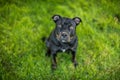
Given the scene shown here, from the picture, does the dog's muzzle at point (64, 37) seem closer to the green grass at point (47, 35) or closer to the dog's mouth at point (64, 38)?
the dog's mouth at point (64, 38)

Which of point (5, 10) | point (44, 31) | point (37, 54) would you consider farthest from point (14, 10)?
point (37, 54)

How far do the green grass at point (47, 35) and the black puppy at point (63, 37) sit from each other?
333 millimetres

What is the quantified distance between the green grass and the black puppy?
333 mm

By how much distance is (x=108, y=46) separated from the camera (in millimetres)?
7332

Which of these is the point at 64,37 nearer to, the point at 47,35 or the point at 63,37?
the point at 63,37

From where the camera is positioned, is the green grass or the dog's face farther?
the green grass

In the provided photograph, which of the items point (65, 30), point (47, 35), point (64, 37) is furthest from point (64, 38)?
point (47, 35)

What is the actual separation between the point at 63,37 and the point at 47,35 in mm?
1525

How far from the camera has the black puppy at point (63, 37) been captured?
6.09 meters

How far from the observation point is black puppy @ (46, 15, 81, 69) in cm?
609

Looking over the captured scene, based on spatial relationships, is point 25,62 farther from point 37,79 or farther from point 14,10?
point 14,10

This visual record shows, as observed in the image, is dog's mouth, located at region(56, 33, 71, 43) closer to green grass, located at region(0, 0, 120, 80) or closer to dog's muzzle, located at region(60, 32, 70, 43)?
dog's muzzle, located at region(60, 32, 70, 43)

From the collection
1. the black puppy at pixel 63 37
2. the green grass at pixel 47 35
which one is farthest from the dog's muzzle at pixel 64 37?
the green grass at pixel 47 35

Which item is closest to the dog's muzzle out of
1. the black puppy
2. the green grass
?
the black puppy
